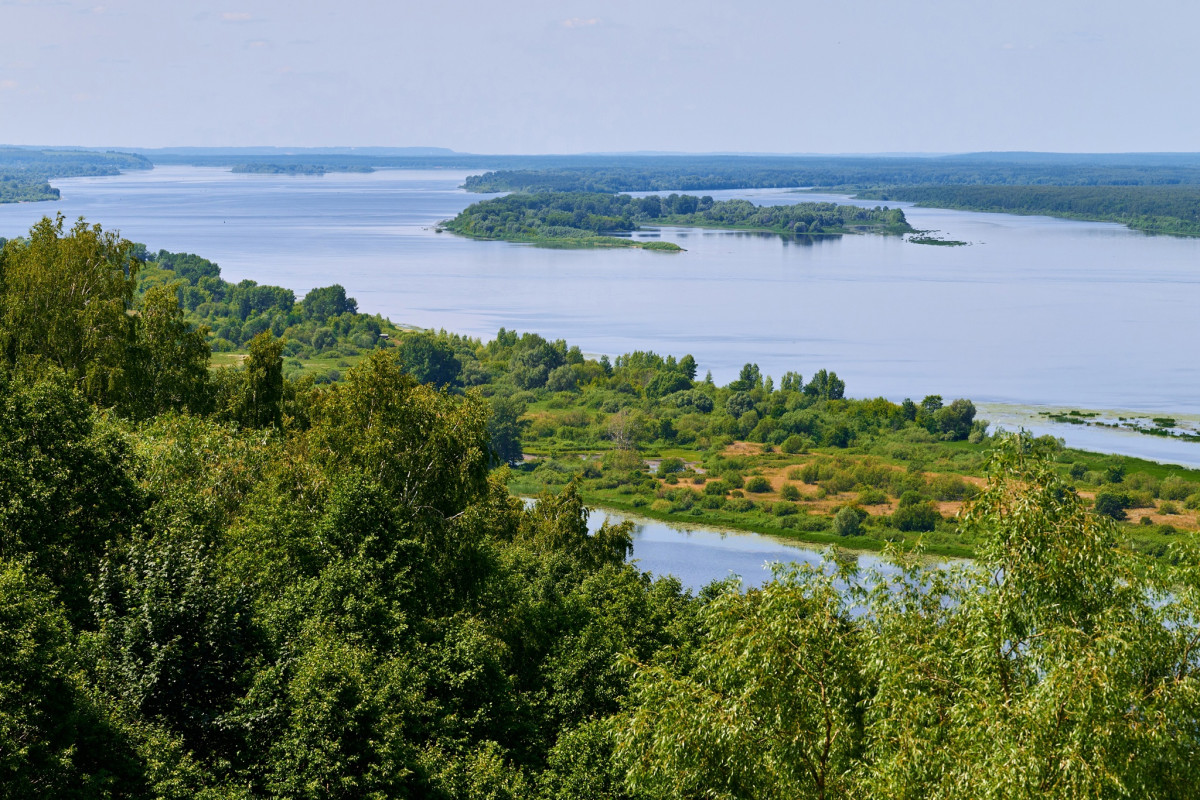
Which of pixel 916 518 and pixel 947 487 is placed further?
pixel 947 487

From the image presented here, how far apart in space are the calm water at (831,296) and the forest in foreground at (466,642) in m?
46.2

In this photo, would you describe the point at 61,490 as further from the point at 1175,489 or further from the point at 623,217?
the point at 623,217

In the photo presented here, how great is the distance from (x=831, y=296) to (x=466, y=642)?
83.7 metres

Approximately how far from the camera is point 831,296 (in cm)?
9419

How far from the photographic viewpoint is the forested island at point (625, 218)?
486 feet

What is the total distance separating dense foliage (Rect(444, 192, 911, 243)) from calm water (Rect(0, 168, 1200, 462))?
730cm

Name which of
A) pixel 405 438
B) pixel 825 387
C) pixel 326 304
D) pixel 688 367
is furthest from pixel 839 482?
pixel 326 304

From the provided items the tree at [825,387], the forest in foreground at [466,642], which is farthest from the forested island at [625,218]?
the forest in foreground at [466,642]

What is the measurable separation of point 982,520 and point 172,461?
11.6 metres

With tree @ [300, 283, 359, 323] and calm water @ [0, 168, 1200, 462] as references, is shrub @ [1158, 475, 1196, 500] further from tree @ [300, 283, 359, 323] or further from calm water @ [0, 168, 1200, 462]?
tree @ [300, 283, 359, 323]

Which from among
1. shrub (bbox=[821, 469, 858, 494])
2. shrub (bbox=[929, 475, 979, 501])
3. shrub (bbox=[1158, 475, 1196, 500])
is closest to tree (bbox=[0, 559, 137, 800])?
shrub (bbox=[929, 475, 979, 501])

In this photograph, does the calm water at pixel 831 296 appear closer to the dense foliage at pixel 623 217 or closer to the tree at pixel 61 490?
the dense foliage at pixel 623 217

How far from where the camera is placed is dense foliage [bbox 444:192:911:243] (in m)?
150

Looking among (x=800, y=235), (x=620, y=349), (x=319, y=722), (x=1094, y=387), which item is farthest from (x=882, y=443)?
(x=800, y=235)
